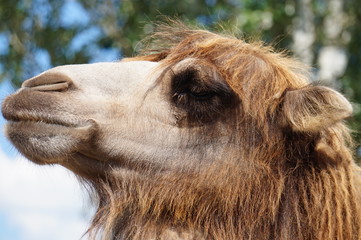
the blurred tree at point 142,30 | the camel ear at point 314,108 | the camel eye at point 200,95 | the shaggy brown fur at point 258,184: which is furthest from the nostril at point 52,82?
the blurred tree at point 142,30

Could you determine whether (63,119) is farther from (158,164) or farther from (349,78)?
(349,78)

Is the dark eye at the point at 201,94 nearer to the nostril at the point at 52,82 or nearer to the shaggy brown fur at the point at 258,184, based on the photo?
the shaggy brown fur at the point at 258,184

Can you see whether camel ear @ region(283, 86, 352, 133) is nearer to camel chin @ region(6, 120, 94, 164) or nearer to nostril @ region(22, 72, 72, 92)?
camel chin @ region(6, 120, 94, 164)

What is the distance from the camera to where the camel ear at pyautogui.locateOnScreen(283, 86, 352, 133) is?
5.82 m

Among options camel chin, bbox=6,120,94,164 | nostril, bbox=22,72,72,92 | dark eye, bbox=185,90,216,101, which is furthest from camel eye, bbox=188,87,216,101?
nostril, bbox=22,72,72,92

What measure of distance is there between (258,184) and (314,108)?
80 centimetres

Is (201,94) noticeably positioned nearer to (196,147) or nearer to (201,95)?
(201,95)

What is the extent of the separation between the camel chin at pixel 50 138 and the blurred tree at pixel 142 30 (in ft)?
40.0

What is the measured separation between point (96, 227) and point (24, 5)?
48.6ft

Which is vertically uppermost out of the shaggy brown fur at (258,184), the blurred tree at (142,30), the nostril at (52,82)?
the nostril at (52,82)

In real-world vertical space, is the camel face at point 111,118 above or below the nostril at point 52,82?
below

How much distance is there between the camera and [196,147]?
622 cm

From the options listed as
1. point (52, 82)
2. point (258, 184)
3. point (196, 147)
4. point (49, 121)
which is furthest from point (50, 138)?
point (258, 184)

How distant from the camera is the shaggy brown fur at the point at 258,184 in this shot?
6.03 m
